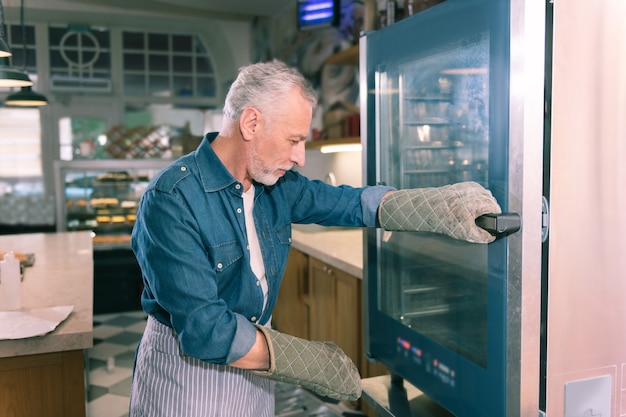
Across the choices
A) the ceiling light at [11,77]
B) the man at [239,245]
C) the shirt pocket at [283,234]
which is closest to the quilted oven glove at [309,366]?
the man at [239,245]

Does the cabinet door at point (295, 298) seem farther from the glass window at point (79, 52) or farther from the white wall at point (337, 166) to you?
the glass window at point (79, 52)

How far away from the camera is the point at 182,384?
1.57 m

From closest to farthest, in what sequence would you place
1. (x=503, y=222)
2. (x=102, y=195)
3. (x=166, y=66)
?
(x=503, y=222), (x=102, y=195), (x=166, y=66)

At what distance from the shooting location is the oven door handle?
117 centimetres

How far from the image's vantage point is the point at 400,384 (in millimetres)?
1843

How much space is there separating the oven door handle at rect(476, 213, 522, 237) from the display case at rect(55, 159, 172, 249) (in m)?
5.43

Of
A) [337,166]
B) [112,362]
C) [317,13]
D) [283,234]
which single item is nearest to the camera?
[283,234]

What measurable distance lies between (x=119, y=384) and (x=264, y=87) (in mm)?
3245

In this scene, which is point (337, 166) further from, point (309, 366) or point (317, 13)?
point (309, 366)

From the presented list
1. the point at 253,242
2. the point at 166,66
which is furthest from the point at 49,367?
the point at 166,66

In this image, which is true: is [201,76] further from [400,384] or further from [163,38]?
[400,384]

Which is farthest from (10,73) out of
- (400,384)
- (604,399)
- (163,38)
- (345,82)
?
(163,38)

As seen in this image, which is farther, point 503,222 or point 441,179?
point 441,179

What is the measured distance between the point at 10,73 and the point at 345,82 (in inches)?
99.4
